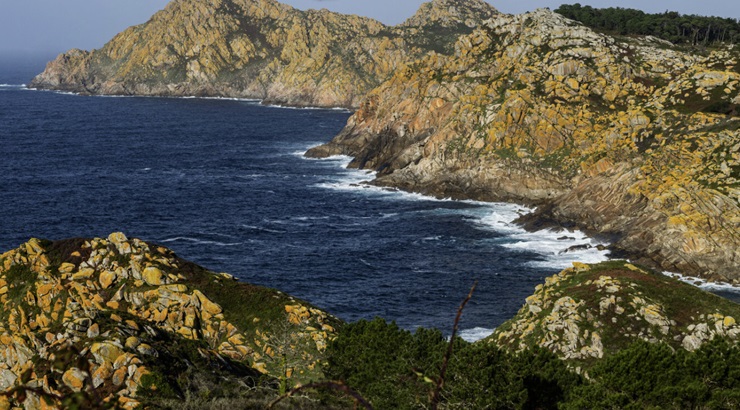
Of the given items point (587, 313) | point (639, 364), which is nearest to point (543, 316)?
point (587, 313)

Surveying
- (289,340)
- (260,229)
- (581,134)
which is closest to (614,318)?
(289,340)

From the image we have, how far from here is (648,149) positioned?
127 metres

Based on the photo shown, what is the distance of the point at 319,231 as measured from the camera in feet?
427

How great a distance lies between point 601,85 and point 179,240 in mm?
96791

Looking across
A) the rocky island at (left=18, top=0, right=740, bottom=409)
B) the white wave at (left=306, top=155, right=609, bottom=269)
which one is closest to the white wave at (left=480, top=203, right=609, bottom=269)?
the white wave at (left=306, top=155, right=609, bottom=269)

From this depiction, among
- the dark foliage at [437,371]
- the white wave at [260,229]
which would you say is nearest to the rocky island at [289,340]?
the dark foliage at [437,371]

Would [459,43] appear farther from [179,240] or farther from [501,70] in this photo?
[179,240]

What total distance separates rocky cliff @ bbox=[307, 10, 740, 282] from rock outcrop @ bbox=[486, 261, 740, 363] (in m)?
37.9

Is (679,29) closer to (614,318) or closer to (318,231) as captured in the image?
(318,231)

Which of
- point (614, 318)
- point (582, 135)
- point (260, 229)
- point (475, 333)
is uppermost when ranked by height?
point (582, 135)

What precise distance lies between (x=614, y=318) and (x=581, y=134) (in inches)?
3513

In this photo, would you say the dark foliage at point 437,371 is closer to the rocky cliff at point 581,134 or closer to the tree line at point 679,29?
the rocky cliff at point 581,134

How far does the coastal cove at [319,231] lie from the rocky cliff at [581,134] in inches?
305

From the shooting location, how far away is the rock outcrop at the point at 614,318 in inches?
2281
